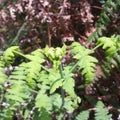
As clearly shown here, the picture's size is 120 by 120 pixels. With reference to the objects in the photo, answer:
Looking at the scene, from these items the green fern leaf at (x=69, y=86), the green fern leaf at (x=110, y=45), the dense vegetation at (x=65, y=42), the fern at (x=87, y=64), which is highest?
the dense vegetation at (x=65, y=42)

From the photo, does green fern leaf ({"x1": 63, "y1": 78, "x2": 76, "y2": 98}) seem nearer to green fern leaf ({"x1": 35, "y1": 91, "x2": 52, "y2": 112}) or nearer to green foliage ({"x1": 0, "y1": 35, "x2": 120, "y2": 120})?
green foliage ({"x1": 0, "y1": 35, "x2": 120, "y2": 120})

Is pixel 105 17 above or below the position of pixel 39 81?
above

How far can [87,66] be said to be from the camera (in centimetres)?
165

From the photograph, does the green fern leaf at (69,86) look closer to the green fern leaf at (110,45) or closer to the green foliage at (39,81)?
the green foliage at (39,81)

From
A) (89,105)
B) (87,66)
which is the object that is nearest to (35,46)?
(89,105)

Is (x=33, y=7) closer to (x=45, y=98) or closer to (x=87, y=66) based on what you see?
(x=45, y=98)

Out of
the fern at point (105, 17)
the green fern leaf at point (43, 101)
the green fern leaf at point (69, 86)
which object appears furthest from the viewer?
the fern at point (105, 17)

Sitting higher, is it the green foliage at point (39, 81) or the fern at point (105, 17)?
the fern at point (105, 17)

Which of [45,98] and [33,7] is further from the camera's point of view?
[33,7]

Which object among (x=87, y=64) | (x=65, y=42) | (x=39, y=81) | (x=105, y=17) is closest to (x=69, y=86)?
(x=87, y=64)

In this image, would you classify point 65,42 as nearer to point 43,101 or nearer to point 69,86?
point 43,101

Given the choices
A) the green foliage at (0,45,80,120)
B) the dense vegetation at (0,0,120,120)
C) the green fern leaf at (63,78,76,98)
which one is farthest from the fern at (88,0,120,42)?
the green fern leaf at (63,78,76,98)

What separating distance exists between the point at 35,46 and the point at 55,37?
0.49 ft

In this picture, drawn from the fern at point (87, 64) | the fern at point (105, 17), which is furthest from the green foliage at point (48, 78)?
the fern at point (105, 17)
